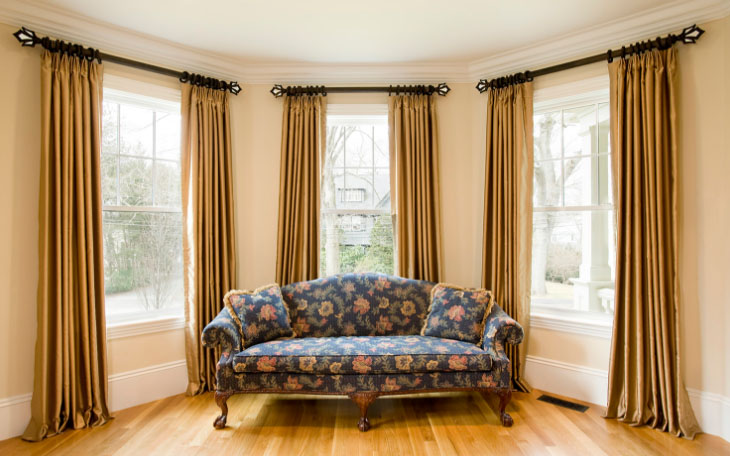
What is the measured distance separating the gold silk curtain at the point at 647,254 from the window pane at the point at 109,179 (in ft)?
12.3

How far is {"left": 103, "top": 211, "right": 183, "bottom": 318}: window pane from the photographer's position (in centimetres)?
309

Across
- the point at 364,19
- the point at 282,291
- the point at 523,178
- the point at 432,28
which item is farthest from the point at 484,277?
the point at 364,19

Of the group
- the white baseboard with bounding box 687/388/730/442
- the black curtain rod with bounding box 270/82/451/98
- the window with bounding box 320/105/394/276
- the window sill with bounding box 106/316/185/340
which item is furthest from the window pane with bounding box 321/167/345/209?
the white baseboard with bounding box 687/388/730/442

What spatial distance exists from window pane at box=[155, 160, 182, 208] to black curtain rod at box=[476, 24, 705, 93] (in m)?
2.74

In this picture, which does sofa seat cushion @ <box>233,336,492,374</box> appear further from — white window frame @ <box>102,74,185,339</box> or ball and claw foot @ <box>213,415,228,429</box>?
white window frame @ <box>102,74,185,339</box>

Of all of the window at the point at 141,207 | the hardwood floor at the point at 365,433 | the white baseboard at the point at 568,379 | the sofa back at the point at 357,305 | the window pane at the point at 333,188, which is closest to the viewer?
the hardwood floor at the point at 365,433

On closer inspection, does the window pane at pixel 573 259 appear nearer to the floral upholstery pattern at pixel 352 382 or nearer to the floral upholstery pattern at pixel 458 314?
the floral upholstery pattern at pixel 458 314

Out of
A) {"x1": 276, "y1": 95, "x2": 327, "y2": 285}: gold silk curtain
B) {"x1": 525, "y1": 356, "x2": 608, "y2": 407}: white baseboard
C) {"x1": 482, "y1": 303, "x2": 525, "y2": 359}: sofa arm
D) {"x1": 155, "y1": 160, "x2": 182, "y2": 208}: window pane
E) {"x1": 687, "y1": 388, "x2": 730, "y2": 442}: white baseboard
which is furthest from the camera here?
{"x1": 276, "y1": 95, "x2": 327, "y2": 285}: gold silk curtain

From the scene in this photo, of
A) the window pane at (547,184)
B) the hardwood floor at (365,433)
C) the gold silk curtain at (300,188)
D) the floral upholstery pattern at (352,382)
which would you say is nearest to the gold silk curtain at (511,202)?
the window pane at (547,184)

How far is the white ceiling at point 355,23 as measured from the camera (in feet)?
8.62

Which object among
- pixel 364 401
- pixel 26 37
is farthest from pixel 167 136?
pixel 364 401

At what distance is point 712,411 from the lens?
2.52 m

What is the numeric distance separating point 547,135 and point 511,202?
69 centimetres

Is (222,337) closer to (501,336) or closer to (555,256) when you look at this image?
(501,336)
